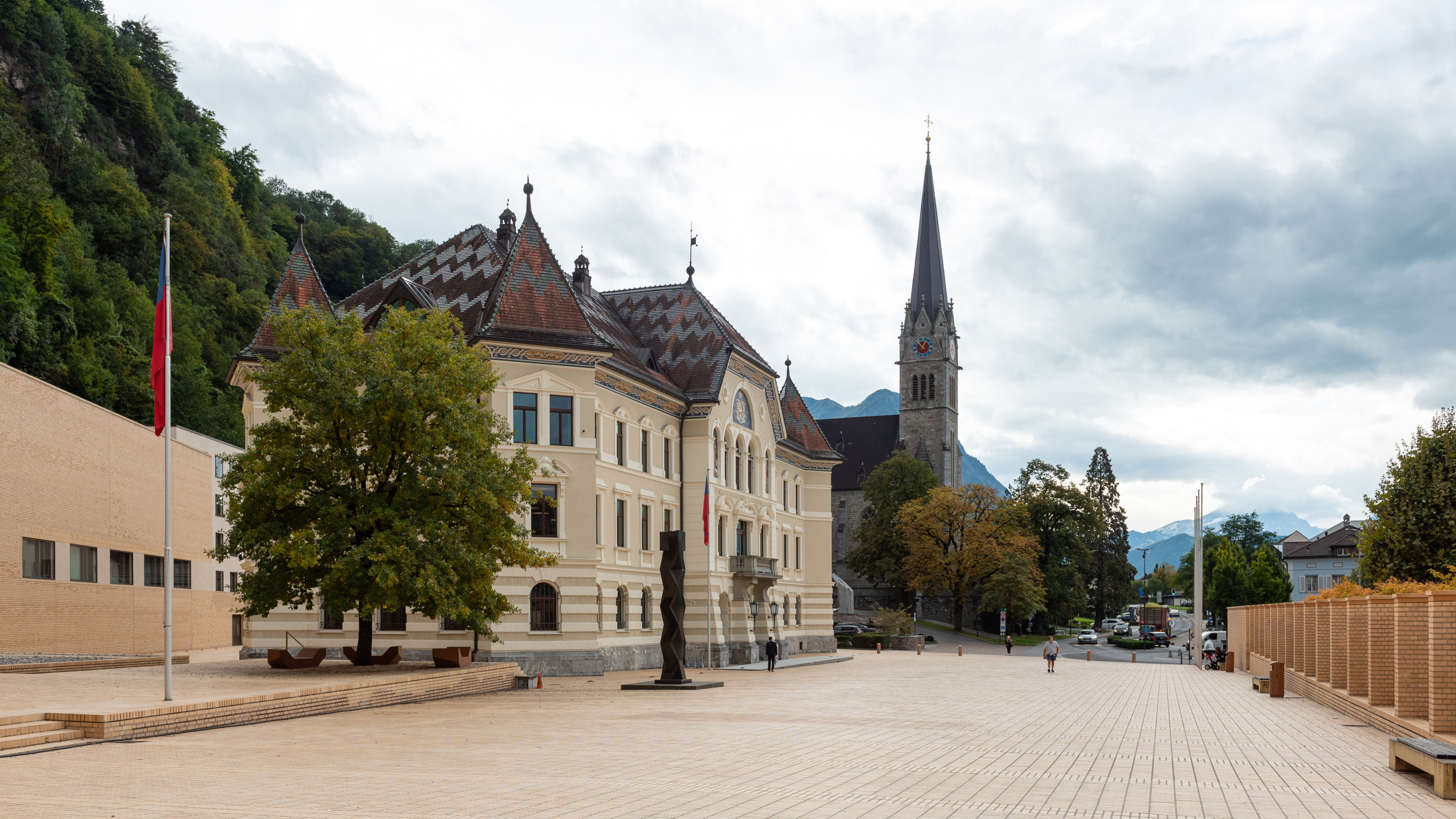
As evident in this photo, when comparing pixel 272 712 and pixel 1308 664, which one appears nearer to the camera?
pixel 272 712

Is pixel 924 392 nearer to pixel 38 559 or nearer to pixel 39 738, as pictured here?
pixel 38 559

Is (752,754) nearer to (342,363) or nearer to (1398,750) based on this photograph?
(1398,750)

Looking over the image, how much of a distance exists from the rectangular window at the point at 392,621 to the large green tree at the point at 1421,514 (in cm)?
3351

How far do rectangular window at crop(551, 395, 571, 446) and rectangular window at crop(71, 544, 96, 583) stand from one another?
61.3 ft

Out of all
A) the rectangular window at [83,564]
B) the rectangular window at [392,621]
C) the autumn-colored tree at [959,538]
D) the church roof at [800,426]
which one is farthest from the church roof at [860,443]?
the rectangular window at [392,621]

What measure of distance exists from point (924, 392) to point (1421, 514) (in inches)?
3300

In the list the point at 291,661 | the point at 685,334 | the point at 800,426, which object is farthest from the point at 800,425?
the point at 291,661

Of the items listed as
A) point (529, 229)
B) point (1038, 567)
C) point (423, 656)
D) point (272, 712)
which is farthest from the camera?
point (1038, 567)

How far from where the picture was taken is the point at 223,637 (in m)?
63.8

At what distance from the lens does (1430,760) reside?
13172 millimetres

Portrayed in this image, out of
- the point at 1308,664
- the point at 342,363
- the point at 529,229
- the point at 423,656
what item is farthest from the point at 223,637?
the point at 1308,664

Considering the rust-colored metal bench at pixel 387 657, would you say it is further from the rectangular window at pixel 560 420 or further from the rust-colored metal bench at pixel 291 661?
the rectangular window at pixel 560 420

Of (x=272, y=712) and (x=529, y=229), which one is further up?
(x=529, y=229)

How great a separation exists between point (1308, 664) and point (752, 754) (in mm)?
20209
